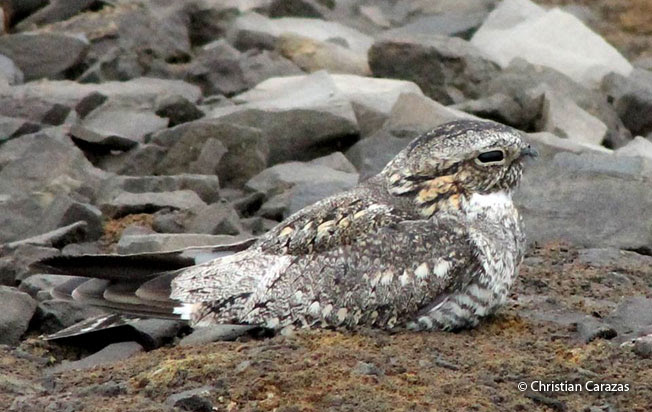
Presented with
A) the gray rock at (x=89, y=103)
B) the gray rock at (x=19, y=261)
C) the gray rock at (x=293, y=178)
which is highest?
the gray rock at (x=19, y=261)

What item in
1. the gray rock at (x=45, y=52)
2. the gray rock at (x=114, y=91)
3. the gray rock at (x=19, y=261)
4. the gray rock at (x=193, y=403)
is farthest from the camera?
the gray rock at (x=45, y=52)

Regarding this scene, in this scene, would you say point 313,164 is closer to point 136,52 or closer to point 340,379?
point 136,52

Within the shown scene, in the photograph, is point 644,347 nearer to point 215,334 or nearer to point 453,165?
point 453,165

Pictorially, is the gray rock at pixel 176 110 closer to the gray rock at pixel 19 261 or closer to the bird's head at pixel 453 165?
the gray rock at pixel 19 261

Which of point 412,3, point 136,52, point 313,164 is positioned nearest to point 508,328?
point 313,164

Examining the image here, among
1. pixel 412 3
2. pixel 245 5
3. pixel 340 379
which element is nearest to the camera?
pixel 340 379

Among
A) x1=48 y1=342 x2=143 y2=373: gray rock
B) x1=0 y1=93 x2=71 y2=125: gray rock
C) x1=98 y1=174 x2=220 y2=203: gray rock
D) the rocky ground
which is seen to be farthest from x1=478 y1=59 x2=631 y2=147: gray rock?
x1=48 y1=342 x2=143 y2=373: gray rock

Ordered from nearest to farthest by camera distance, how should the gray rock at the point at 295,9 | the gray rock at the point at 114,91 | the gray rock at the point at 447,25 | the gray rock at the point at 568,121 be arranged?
the gray rock at the point at 114,91, the gray rock at the point at 568,121, the gray rock at the point at 295,9, the gray rock at the point at 447,25

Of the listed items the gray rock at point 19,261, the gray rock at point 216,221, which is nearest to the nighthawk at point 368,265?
the gray rock at point 19,261
